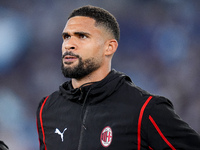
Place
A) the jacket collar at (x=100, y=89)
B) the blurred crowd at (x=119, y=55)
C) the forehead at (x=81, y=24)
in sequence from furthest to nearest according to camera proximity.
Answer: the blurred crowd at (x=119, y=55) → the forehead at (x=81, y=24) → the jacket collar at (x=100, y=89)

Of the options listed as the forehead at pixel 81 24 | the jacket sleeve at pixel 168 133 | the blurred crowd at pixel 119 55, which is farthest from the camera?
the blurred crowd at pixel 119 55

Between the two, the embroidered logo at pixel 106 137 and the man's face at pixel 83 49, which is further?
the man's face at pixel 83 49

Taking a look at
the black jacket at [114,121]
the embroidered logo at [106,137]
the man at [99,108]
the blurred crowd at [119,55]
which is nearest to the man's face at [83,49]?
the man at [99,108]

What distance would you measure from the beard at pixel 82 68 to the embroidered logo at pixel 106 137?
0.36m

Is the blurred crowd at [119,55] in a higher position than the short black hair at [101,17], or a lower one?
higher

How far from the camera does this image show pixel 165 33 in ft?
15.8

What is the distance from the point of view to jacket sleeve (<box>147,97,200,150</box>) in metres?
1.69

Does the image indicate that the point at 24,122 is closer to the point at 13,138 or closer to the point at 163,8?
the point at 13,138

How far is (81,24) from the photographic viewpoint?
203 centimetres

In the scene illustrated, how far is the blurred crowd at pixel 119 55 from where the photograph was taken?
183 inches

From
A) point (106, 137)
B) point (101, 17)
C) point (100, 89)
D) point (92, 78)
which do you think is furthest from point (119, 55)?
point (106, 137)

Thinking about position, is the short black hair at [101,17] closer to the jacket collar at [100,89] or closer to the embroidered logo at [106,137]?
the jacket collar at [100,89]

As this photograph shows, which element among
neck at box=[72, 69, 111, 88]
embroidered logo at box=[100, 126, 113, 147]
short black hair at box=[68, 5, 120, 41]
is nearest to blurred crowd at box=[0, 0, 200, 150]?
short black hair at box=[68, 5, 120, 41]

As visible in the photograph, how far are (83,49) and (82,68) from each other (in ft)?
0.36
